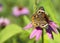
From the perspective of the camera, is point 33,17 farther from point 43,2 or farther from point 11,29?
point 11,29

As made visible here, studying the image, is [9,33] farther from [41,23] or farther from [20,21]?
[20,21]

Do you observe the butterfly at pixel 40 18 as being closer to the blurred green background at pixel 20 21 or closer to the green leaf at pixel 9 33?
the blurred green background at pixel 20 21

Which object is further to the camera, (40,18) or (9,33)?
(9,33)

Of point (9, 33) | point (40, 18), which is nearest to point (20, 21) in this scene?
point (9, 33)

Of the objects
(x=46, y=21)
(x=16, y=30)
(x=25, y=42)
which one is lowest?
(x=25, y=42)

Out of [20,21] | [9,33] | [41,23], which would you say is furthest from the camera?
[20,21]

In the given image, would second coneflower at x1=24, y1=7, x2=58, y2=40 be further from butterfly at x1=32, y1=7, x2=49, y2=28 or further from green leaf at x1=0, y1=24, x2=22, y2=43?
green leaf at x1=0, y1=24, x2=22, y2=43

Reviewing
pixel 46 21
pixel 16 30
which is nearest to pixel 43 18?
pixel 46 21

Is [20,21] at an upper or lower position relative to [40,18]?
lower

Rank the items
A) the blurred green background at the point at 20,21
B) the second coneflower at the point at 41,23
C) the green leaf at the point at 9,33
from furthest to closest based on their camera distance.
→ the green leaf at the point at 9,33 → the blurred green background at the point at 20,21 → the second coneflower at the point at 41,23

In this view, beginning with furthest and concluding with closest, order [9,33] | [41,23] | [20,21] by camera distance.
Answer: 1. [20,21]
2. [9,33]
3. [41,23]

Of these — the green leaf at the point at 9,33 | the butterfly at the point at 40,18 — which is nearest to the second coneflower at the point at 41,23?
the butterfly at the point at 40,18
